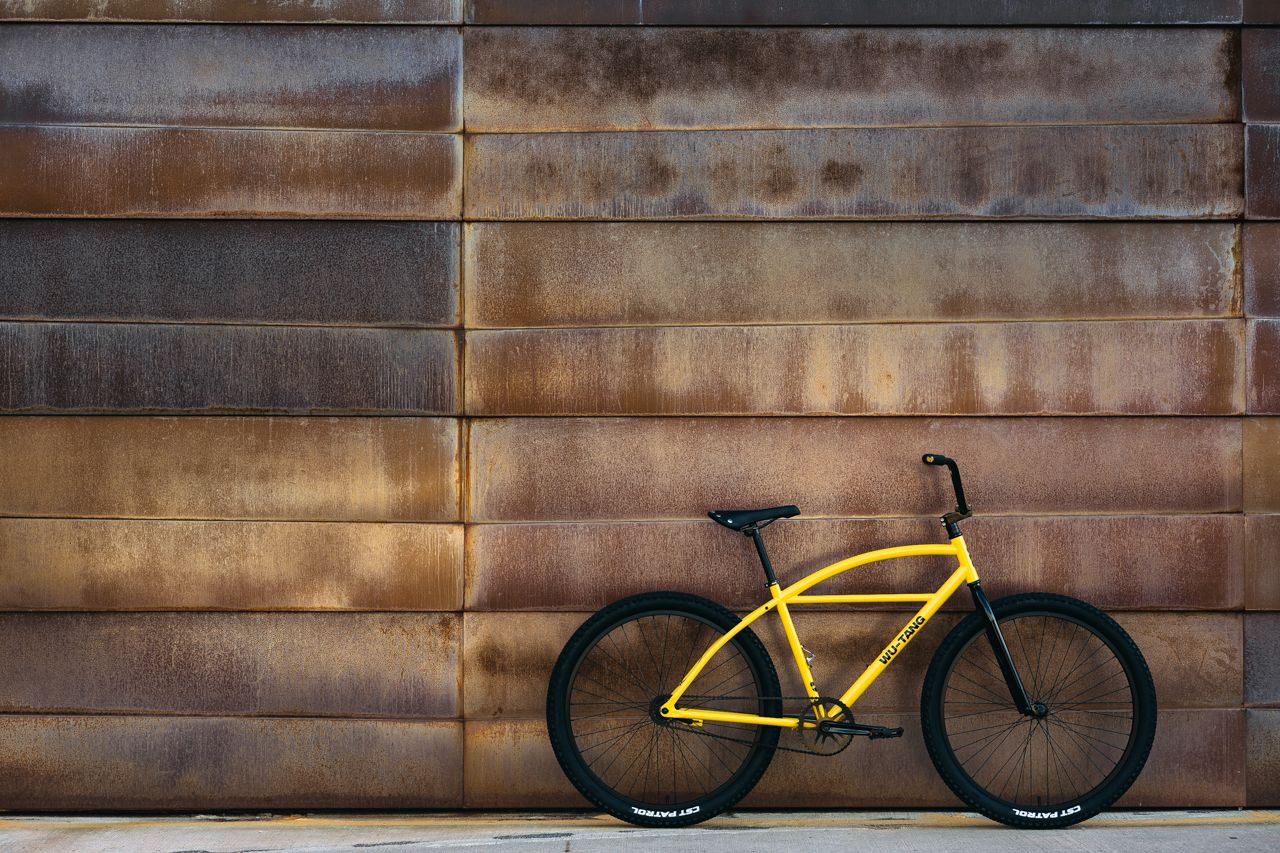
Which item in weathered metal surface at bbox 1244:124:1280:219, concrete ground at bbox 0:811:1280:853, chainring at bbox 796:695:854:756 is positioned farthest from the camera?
weathered metal surface at bbox 1244:124:1280:219

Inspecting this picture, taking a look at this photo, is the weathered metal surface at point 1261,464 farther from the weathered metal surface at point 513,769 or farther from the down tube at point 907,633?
the weathered metal surface at point 513,769

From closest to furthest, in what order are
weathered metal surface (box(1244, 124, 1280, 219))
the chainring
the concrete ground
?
the concrete ground, the chainring, weathered metal surface (box(1244, 124, 1280, 219))

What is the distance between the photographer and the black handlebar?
4.07 meters

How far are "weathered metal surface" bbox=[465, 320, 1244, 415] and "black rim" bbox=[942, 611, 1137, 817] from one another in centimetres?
97

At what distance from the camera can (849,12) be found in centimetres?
434

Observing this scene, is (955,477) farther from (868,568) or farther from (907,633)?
(907,633)

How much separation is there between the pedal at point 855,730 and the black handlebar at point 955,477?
882 mm

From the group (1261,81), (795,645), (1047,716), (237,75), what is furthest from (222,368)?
(1261,81)

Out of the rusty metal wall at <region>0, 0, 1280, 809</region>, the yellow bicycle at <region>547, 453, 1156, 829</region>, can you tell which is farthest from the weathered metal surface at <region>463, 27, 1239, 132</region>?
the yellow bicycle at <region>547, 453, 1156, 829</region>

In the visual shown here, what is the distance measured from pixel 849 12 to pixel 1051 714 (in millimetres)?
3056

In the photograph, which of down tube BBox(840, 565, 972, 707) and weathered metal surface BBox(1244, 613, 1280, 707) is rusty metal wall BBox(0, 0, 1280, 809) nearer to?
weathered metal surface BBox(1244, 613, 1280, 707)

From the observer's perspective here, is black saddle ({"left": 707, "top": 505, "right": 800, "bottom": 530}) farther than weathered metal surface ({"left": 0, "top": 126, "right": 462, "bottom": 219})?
No

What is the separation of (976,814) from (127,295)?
4129mm

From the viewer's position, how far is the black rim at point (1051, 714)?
4301 mm
